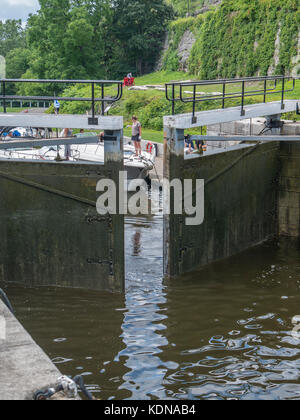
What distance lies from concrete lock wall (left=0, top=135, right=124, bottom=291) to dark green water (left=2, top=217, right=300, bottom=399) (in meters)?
0.36

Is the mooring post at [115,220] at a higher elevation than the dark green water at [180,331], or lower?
higher

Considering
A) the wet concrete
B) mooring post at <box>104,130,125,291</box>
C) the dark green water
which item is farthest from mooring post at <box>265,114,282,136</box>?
the wet concrete

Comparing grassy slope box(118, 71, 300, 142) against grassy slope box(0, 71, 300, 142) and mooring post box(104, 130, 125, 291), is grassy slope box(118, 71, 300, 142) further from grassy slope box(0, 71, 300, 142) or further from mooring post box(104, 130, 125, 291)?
mooring post box(104, 130, 125, 291)

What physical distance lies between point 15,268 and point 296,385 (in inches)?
241

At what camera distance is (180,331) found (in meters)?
10.2

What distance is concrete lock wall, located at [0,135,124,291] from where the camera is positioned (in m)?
11.7

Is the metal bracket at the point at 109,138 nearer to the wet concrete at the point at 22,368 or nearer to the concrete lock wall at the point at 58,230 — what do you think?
the concrete lock wall at the point at 58,230

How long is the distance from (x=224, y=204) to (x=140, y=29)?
53876 millimetres

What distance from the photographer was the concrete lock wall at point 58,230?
1166 centimetres

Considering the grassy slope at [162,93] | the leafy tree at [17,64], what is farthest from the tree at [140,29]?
the leafy tree at [17,64]

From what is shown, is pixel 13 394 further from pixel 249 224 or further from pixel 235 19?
pixel 235 19

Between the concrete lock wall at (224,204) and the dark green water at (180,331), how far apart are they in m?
0.44

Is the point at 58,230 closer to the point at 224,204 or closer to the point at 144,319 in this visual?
the point at 144,319

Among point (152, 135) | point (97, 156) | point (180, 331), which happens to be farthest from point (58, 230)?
point (152, 135)
